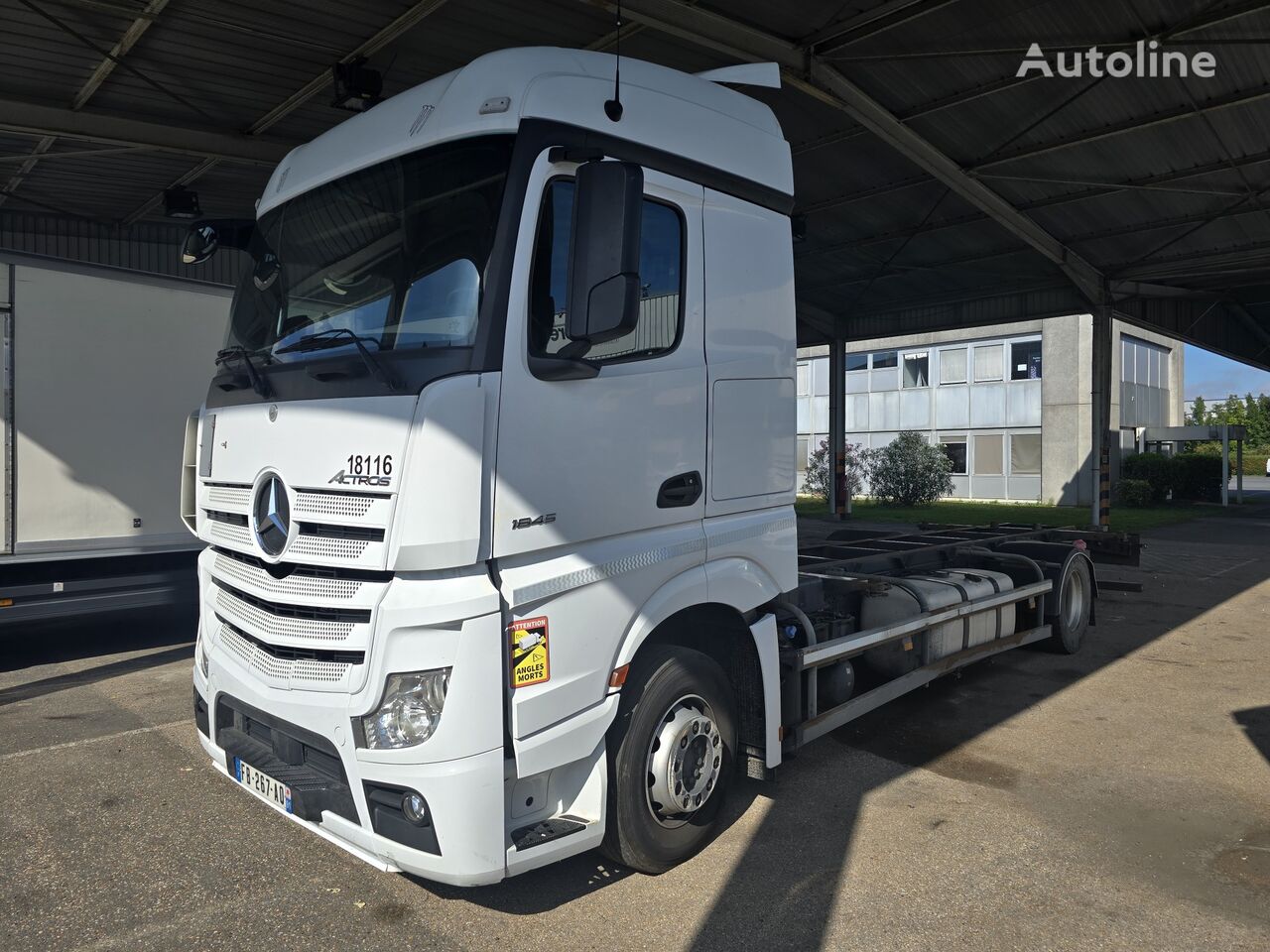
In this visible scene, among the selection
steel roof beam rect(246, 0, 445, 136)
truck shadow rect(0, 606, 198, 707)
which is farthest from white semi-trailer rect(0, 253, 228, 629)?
steel roof beam rect(246, 0, 445, 136)

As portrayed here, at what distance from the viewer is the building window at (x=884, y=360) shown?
3212 cm

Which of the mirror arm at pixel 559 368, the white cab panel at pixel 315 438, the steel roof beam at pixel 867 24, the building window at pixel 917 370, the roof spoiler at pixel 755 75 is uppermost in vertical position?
the steel roof beam at pixel 867 24

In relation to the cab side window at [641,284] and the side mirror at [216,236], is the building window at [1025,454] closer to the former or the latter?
the cab side window at [641,284]

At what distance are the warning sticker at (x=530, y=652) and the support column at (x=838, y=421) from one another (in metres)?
18.8

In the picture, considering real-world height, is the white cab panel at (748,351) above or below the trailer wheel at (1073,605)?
above

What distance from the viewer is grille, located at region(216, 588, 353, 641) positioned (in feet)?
9.81

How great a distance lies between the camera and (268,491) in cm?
329

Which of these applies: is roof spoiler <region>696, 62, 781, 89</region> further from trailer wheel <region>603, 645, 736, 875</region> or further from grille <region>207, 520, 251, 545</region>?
grille <region>207, 520, 251, 545</region>

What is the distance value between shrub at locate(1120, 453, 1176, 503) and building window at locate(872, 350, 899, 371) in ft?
27.4

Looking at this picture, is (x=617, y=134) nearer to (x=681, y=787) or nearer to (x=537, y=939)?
(x=681, y=787)

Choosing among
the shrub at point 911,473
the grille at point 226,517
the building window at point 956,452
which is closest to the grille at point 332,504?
the grille at point 226,517

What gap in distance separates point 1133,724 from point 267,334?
5709mm

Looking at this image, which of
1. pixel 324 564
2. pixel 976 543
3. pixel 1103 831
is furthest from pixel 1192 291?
pixel 324 564

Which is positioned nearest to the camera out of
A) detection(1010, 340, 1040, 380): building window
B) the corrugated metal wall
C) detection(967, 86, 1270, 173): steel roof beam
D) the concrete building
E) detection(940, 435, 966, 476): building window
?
detection(967, 86, 1270, 173): steel roof beam
